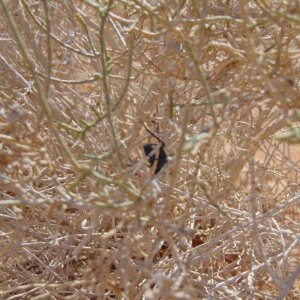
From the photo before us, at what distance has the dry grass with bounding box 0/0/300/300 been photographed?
2.97ft

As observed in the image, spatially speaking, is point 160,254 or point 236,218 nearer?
point 236,218

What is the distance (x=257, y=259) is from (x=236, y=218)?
0.14m

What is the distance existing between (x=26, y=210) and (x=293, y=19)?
2.65 ft

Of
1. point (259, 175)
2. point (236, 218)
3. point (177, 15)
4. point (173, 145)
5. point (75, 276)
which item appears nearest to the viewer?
point (177, 15)

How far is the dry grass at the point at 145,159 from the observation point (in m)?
0.90

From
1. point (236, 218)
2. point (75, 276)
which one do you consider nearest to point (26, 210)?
point (75, 276)

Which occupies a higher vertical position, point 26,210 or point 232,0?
point 232,0

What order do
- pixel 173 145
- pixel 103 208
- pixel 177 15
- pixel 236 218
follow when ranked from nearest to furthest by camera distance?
pixel 103 208 < pixel 177 15 < pixel 173 145 < pixel 236 218

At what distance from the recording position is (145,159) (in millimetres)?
1003

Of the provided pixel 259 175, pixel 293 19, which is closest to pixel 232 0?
pixel 293 19

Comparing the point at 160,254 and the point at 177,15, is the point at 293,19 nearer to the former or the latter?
the point at 177,15

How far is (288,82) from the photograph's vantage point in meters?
0.89

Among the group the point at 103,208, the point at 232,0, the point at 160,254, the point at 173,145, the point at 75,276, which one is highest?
the point at 232,0

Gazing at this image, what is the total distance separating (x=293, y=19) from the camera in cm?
89
